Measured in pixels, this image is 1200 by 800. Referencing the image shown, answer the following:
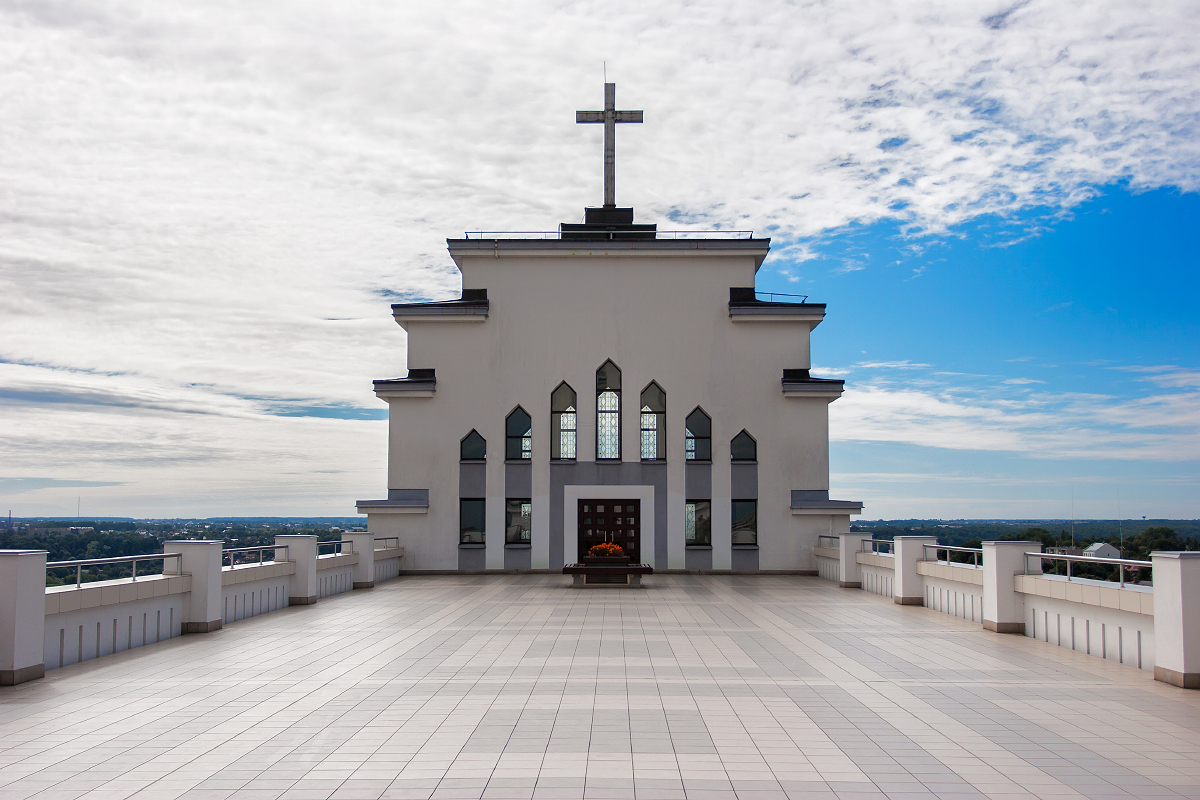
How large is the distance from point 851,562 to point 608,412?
9.22 metres

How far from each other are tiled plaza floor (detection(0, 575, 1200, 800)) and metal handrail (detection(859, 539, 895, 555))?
6.42 metres

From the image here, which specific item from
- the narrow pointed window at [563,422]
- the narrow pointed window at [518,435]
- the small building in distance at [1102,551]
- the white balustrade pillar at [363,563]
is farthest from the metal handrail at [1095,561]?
the narrow pointed window at [518,435]

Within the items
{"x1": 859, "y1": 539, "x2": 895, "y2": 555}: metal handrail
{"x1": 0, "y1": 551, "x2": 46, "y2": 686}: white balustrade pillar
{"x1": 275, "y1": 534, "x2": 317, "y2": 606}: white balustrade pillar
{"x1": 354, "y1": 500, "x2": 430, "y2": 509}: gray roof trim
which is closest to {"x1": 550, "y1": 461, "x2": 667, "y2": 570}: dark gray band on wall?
{"x1": 354, "y1": 500, "x2": 430, "y2": 509}: gray roof trim

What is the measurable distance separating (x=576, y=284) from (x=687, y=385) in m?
5.05

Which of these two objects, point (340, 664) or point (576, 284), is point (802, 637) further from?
point (576, 284)

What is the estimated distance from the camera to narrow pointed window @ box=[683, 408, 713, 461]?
28000mm

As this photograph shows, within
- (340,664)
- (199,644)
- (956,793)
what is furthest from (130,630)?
(956,793)

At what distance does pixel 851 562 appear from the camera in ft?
76.0

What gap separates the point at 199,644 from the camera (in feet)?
42.8

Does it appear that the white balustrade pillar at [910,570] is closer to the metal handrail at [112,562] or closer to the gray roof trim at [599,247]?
the gray roof trim at [599,247]

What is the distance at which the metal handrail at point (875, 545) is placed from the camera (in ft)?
69.2

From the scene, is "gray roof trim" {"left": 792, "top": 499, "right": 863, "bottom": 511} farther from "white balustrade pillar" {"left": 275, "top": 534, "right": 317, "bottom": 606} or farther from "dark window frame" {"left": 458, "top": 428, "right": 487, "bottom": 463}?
"white balustrade pillar" {"left": 275, "top": 534, "right": 317, "bottom": 606}

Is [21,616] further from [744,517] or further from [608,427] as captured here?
[744,517]

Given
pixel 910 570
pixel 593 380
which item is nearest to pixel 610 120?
pixel 593 380
